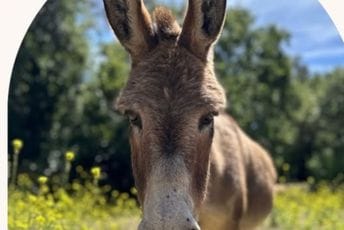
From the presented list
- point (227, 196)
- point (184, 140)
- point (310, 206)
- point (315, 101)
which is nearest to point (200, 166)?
point (184, 140)

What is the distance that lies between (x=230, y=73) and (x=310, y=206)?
10369 mm

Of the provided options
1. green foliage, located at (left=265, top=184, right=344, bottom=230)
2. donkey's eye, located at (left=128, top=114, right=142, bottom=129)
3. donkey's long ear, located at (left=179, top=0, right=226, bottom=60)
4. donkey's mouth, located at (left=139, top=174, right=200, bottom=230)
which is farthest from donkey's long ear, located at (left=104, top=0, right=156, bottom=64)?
green foliage, located at (left=265, top=184, right=344, bottom=230)

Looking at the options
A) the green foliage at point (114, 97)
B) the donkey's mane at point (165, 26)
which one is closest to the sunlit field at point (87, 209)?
the green foliage at point (114, 97)

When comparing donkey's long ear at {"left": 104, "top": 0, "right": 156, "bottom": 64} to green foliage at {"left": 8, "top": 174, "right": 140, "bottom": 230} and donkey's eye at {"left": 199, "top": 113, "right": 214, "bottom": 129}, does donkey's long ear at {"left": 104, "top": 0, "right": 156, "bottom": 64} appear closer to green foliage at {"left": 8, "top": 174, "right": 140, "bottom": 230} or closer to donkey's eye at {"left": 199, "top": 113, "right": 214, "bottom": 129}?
donkey's eye at {"left": 199, "top": 113, "right": 214, "bottom": 129}

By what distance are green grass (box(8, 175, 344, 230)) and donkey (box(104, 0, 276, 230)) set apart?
43.5 inches

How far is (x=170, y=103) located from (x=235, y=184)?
1.67 m

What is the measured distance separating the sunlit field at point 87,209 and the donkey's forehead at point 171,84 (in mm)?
1080

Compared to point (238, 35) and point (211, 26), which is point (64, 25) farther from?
point (211, 26)

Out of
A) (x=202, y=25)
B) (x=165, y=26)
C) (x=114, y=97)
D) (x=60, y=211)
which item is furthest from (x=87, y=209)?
(x=114, y=97)

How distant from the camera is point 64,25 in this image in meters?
14.0

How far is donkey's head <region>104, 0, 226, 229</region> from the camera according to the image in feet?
8.62

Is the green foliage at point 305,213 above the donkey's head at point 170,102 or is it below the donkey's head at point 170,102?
below

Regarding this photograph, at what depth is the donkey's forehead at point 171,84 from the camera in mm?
2895

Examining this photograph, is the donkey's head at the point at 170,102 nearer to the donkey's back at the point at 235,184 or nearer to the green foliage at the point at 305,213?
the donkey's back at the point at 235,184
